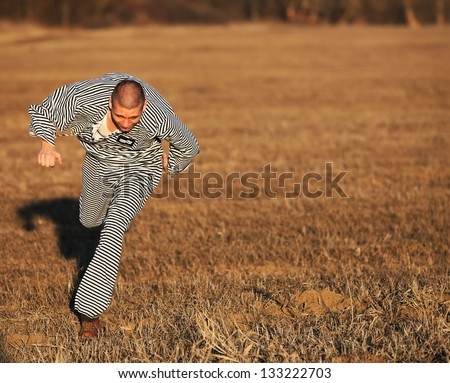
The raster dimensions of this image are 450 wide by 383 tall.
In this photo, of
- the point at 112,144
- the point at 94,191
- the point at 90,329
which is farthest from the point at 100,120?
the point at 90,329

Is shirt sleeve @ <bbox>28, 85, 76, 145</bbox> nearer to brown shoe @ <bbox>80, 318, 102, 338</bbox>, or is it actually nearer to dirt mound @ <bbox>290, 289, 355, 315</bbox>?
brown shoe @ <bbox>80, 318, 102, 338</bbox>

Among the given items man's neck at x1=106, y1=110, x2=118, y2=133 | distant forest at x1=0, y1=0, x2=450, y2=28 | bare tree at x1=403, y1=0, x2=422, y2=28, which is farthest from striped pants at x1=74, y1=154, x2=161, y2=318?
bare tree at x1=403, y1=0, x2=422, y2=28

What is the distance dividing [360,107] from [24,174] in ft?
38.4

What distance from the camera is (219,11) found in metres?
77.2

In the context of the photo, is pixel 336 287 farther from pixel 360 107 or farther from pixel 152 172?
pixel 360 107

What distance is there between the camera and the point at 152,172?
23.8 ft

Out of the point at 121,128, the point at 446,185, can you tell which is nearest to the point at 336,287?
the point at 121,128

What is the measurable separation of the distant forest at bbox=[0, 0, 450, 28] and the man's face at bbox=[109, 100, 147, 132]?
59.2 metres

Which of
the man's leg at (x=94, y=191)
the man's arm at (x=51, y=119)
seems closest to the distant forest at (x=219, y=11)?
the man's leg at (x=94, y=191)

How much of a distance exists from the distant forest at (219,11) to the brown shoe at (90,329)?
59280 millimetres

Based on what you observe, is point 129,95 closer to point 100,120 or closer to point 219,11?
point 100,120

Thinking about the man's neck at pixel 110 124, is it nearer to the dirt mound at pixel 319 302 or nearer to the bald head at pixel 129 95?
the bald head at pixel 129 95

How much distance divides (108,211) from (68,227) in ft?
11.3

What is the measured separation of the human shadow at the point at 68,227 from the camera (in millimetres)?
9016
